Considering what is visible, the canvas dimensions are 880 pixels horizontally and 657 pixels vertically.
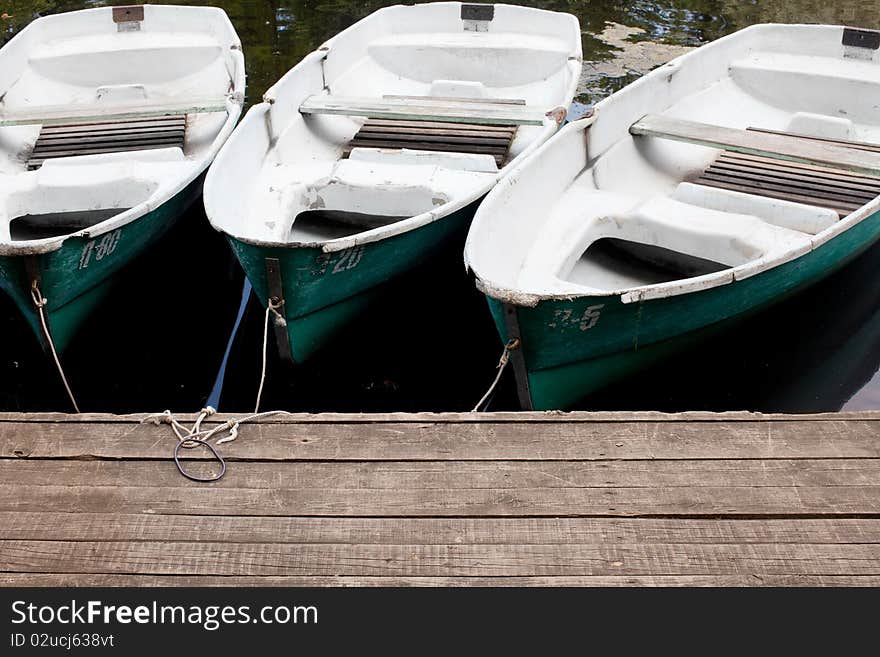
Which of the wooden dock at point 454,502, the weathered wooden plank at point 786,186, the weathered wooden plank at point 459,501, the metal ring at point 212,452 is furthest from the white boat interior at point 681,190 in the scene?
the metal ring at point 212,452

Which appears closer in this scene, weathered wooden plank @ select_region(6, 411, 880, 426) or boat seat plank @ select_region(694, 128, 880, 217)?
weathered wooden plank @ select_region(6, 411, 880, 426)

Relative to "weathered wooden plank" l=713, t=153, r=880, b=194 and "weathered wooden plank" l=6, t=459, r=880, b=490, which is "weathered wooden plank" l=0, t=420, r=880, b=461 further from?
"weathered wooden plank" l=713, t=153, r=880, b=194

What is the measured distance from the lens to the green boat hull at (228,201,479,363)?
13.7 feet

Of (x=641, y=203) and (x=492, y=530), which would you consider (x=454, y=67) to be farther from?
(x=492, y=530)

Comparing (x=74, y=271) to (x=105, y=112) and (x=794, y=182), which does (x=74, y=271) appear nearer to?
(x=105, y=112)

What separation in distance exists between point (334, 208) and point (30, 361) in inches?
72.1

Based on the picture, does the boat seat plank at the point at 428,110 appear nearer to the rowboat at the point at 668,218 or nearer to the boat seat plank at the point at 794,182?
the rowboat at the point at 668,218

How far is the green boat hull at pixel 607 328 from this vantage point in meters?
3.86

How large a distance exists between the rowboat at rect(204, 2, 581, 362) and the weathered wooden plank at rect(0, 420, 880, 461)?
115cm

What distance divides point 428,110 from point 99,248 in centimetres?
219

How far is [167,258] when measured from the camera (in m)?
5.50

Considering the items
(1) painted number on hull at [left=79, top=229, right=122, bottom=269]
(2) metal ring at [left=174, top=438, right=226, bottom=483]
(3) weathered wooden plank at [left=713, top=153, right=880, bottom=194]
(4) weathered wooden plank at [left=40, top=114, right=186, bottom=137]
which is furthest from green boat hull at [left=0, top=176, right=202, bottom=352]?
(3) weathered wooden plank at [left=713, top=153, right=880, bottom=194]

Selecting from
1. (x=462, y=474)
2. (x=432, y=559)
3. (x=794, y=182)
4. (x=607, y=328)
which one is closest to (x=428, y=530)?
(x=432, y=559)
